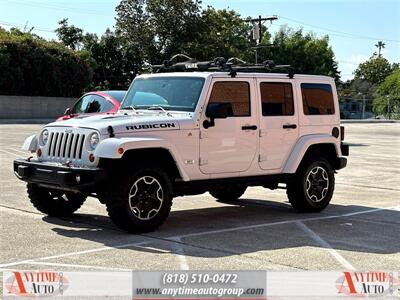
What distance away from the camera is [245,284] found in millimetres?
5082

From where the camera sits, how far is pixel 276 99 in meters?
9.37

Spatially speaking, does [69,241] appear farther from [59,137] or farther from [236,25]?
[236,25]

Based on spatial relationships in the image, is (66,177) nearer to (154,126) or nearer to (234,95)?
(154,126)

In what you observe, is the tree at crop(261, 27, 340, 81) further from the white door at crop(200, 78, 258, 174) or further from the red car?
the white door at crop(200, 78, 258, 174)

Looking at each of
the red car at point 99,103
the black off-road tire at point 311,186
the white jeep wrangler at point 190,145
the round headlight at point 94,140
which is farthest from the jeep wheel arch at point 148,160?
the red car at point 99,103

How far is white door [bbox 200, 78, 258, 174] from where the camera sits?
8445mm

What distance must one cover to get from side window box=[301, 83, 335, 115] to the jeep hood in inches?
89.4

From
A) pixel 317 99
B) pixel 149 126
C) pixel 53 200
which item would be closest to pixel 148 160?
pixel 149 126

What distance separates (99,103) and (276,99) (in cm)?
640

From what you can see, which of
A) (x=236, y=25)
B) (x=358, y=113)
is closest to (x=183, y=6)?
(x=236, y=25)

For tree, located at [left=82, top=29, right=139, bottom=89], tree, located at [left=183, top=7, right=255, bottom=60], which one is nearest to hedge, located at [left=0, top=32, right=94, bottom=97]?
tree, located at [left=82, top=29, right=139, bottom=89]

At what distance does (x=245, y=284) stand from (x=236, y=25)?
191 feet

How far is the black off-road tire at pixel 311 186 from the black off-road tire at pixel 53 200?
3088 mm

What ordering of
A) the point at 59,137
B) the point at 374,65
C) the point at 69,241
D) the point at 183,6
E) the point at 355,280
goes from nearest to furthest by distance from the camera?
the point at 355,280
the point at 69,241
the point at 59,137
the point at 183,6
the point at 374,65
